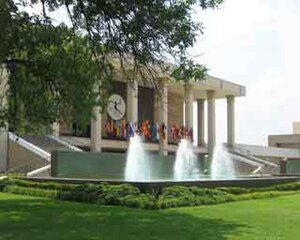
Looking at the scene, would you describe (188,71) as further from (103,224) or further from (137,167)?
(137,167)

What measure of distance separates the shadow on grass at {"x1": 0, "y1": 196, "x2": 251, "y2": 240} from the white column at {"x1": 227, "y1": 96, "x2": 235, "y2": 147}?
6274cm

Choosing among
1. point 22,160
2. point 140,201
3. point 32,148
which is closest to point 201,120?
point 22,160

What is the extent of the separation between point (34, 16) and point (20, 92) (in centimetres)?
332

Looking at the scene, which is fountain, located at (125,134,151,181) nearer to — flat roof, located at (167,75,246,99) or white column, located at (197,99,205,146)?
flat roof, located at (167,75,246,99)

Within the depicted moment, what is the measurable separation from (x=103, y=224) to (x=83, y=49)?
530 cm

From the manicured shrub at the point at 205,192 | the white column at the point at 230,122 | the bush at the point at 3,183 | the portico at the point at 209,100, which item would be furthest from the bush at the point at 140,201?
the white column at the point at 230,122

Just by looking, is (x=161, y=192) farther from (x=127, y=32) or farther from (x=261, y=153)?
(x=261, y=153)

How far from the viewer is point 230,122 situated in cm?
8100

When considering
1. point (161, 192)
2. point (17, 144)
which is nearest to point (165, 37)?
point (161, 192)

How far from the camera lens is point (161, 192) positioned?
21.1 m

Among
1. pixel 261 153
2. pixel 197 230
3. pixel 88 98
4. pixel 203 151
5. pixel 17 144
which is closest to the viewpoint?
pixel 197 230

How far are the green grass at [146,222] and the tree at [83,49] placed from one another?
8.99ft

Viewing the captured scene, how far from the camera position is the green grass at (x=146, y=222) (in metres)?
12.5

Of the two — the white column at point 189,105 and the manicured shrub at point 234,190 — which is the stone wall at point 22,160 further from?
the white column at point 189,105
